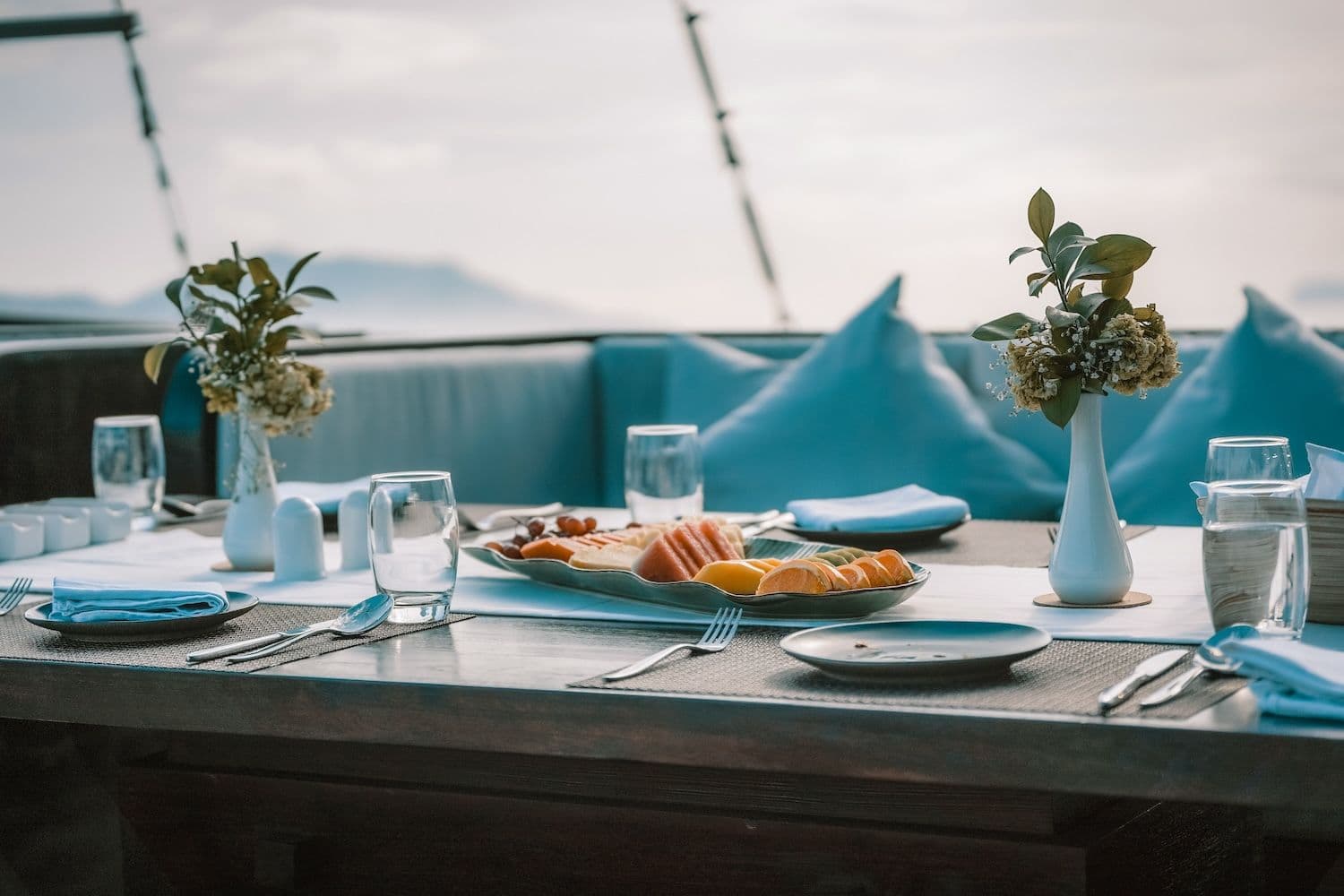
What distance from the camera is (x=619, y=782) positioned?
4.15ft

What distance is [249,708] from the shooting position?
3.76 ft

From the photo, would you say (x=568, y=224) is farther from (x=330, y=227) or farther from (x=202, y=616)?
(x=202, y=616)

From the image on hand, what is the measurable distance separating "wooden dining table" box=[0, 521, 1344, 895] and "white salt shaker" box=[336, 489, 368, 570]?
11.2 inches

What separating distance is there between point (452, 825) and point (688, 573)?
325 millimetres

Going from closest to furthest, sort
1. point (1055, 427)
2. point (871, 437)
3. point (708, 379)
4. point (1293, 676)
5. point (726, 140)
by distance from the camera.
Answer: point (1293, 676)
point (1055, 427)
point (871, 437)
point (708, 379)
point (726, 140)

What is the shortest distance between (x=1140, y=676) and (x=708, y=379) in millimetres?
2388

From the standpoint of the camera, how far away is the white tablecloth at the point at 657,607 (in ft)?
4.16

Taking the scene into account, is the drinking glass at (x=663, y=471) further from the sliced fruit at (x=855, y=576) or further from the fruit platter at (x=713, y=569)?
the sliced fruit at (x=855, y=576)

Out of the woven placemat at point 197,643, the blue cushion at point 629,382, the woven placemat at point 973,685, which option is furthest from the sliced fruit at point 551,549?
the blue cushion at point 629,382

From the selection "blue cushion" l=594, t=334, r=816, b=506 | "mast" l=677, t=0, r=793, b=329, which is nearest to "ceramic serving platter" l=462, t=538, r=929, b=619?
"blue cushion" l=594, t=334, r=816, b=506

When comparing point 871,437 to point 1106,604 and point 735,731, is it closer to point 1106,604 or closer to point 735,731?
point 1106,604

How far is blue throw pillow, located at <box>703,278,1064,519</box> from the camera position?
2896 millimetres

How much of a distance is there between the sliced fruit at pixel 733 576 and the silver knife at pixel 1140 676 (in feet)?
1.24

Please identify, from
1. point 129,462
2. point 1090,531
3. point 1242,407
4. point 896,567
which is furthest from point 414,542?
point 1242,407
